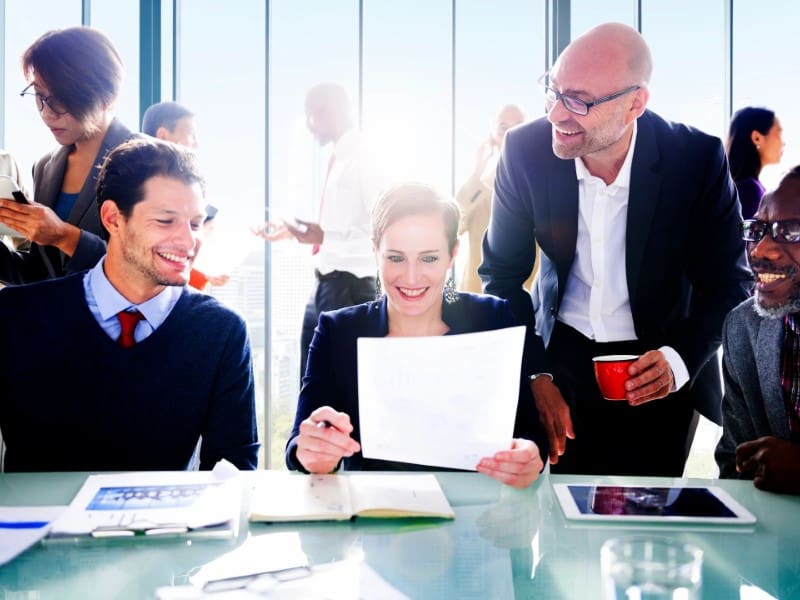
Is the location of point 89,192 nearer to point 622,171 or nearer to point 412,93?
point 622,171

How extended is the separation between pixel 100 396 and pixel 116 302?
0.65ft

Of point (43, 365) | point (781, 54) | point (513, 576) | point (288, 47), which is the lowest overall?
point (513, 576)

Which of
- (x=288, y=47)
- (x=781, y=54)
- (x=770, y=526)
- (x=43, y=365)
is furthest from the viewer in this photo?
(x=781, y=54)

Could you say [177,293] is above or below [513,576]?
above

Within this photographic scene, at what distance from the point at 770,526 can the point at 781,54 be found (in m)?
4.36

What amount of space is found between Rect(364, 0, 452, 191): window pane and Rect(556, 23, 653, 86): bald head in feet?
4.14

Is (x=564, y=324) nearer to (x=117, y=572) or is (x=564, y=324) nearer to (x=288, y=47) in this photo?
(x=117, y=572)

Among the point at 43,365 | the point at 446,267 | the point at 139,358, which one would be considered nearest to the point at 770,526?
the point at 446,267

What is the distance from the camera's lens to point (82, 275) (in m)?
1.60

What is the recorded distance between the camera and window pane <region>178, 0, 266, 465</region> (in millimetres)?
3199

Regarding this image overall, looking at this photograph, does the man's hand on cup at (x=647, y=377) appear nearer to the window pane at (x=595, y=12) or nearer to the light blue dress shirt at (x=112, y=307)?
the light blue dress shirt at (x=112, y=307)

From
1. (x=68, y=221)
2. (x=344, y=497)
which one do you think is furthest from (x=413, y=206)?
(x=68, y=221)

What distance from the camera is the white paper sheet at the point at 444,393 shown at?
4.09ft

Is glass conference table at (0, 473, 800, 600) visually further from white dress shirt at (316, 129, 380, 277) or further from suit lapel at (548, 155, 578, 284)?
white dress shirt at (316, 129, 380, 277)
